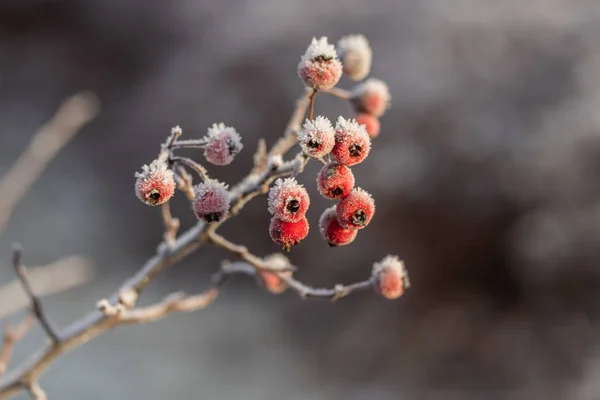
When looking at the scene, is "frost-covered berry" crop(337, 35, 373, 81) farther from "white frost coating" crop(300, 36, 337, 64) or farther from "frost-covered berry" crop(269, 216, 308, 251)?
"frost-covered berry" crop(269, 216, 308, 251)

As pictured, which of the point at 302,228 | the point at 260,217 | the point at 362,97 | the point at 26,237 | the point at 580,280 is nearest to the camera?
the point at 302,228

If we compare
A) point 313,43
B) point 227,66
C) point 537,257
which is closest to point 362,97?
point 313,43

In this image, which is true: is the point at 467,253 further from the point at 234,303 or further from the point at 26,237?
the point at 26,237

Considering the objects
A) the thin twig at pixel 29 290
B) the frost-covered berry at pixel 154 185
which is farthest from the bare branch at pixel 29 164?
the frost-covered berry at pixel 154 185

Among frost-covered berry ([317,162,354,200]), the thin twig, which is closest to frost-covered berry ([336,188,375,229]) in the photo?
frost-covered berry ([317,162,354,200])

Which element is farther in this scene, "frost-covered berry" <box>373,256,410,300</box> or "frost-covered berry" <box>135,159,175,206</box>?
"frost-covered berry" <box>373,256,410,300</box>

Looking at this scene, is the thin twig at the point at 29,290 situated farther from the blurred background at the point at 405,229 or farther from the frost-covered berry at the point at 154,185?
the blurred background at the point at 405,229
